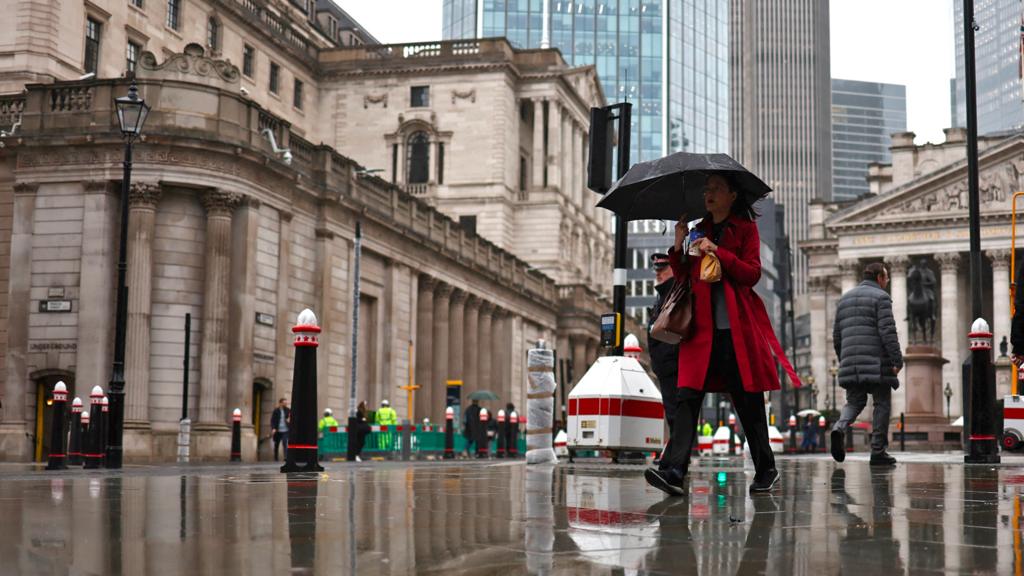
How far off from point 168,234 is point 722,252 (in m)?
26.9

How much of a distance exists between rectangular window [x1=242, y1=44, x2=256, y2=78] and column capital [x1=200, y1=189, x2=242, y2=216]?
25.0m

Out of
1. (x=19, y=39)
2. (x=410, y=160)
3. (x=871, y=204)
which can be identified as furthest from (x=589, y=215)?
(x=19, y=39)

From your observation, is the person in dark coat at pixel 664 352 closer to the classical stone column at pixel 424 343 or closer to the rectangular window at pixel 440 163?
the classical stone column at pixel 424 343

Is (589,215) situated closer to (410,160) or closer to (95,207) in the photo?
(410,160)

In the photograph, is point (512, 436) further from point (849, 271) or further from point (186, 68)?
point (849, 271)

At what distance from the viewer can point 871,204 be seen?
305 feet

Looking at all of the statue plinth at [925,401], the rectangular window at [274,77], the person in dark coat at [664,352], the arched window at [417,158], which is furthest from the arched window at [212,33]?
the person in dark coat at [664,352]

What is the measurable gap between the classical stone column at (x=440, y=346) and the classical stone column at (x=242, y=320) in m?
15.0

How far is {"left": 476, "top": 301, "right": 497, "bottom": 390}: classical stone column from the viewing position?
5500cm

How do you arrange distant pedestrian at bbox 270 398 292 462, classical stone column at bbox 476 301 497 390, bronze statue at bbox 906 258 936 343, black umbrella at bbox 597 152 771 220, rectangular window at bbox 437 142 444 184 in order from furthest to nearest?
1. rectangular window at bbox 437 142 444 184
2. classical stone column at bbox 476 301 497 390
3. bronze statue at bbox 906 258 936 343
4. distant pedestrian at bbox 270 398 292 462
5. black umbrella at bbox 597 152 771 220

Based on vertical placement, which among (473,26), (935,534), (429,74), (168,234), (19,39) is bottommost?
(935,534)

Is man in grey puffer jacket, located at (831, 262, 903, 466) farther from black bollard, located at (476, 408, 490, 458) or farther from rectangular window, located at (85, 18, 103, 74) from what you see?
rectangular window, located at (85, 18, 103, 74)

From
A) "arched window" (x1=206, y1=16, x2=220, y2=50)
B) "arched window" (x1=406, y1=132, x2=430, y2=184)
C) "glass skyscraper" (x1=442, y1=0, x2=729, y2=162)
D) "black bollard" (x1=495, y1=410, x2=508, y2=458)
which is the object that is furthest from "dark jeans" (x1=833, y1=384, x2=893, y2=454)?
"glass skyscraper" (x1=442, y1=0, x2=729, y2=162)

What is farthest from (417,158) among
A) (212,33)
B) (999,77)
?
(999,77)
